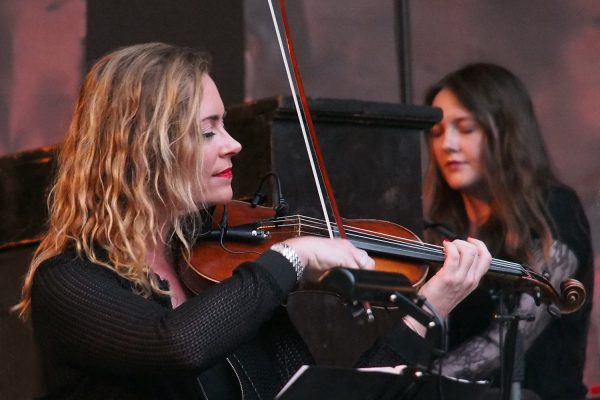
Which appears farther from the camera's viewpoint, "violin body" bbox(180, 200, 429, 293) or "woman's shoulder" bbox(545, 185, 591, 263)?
"woman's shoulder" bbox(545, 185, 591, 263)

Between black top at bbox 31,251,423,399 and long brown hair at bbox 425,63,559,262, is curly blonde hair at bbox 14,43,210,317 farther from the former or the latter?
long brown hair at bbox 425,63,559,262

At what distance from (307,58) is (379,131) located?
3.24 feet

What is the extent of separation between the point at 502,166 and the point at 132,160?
4.86ft

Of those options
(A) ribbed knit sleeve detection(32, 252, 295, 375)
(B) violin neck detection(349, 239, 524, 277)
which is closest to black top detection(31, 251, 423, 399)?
(A) ribbed knit sleeve detection(32, 252, 295, 375)

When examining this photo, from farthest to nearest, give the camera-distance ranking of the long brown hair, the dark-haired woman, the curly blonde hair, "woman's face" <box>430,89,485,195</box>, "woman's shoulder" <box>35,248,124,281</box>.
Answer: "woman's face" <box>430,89,485,195</box> → the long brown hair → the dark-haired woman → the curly blonde hair → "woman's shoulder" <box>35,248,124,281</box>

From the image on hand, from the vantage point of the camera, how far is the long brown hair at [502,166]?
10.9ft

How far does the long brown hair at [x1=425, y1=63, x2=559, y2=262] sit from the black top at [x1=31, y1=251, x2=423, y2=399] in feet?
3.97

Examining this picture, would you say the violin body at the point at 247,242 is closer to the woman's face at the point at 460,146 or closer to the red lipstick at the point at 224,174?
the red lipstick at the point at 224,174

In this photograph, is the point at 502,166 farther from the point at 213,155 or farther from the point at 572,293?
the point at 213,155

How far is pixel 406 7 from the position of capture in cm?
409

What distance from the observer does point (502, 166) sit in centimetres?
342

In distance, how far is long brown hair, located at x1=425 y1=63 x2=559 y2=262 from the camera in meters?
3.31

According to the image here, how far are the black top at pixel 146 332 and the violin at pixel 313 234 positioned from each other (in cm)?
15

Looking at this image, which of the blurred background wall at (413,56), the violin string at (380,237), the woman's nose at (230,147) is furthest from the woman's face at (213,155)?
the blurred background wall at (413,56)
